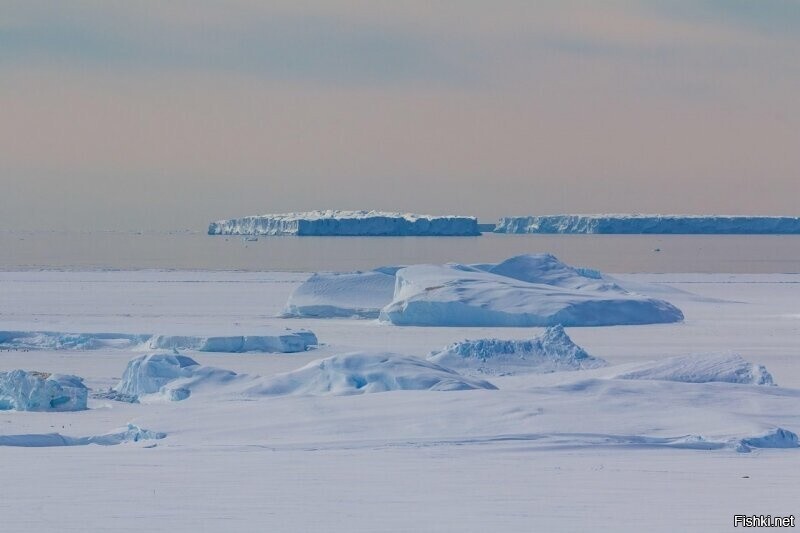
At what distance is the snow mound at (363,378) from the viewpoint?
9891 mm

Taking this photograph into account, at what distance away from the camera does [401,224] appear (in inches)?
4173

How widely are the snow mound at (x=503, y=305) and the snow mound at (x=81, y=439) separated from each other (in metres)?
11.1

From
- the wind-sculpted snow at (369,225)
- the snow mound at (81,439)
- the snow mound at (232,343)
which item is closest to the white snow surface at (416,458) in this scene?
the snow mound at (81,439)

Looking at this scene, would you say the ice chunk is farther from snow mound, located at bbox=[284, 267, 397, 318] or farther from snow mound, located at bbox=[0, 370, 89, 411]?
snow mound, located at bbox=[0, 370, 89, 411]

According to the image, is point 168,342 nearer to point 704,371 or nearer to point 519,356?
point 519,356

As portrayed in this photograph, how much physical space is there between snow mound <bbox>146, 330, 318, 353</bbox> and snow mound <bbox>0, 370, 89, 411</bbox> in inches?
191

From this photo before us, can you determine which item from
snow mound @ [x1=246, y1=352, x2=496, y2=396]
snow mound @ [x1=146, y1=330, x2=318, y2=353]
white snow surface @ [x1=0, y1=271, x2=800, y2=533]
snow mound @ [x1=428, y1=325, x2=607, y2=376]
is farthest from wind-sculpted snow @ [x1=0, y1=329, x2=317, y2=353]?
snow mound @ [x1=246, y1=352, x2=496, y2=396]

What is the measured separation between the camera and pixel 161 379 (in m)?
10.8

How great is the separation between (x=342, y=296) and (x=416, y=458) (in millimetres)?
15005

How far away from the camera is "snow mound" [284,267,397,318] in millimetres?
21359

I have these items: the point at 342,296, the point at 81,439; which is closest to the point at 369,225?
the point at 342,296

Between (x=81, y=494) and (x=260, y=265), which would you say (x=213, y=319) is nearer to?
(x=81, y=494)

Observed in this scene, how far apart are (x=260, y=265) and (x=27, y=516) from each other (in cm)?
4166

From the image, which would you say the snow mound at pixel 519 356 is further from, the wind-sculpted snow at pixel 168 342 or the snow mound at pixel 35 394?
the snow mound at pixel 35 394
